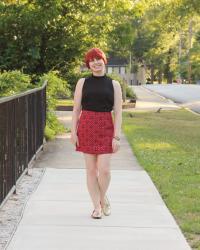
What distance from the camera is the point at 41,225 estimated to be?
22.0ft

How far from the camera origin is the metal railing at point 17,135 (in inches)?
292

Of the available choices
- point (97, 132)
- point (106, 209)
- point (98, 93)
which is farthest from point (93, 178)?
point (98, 93)

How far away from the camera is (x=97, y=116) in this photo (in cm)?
696

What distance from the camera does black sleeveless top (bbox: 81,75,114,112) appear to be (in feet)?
22.6

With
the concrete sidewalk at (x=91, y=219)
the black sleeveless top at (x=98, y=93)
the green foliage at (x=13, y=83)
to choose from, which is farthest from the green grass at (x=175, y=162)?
the green foliage at (x=13, y=83)

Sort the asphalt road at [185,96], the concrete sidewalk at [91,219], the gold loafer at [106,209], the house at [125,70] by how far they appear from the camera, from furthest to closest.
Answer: the house at [125,70]
the asphalt road at [185,96]
the gold loafer at [106,209]
the concrete sidewalk at [91,219]

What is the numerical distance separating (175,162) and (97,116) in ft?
15.9

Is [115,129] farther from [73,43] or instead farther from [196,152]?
[73,43]

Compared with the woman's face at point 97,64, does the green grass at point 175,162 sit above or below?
below

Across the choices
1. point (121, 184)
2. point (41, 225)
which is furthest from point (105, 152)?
point (121, 184)

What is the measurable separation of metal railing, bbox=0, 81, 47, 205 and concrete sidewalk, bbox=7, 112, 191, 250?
1.20 feet

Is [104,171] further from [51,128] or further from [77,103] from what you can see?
[51,128]

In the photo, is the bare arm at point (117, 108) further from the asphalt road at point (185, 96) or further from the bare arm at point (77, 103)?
the asphalt road at point (185, 96)

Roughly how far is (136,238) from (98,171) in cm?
109
